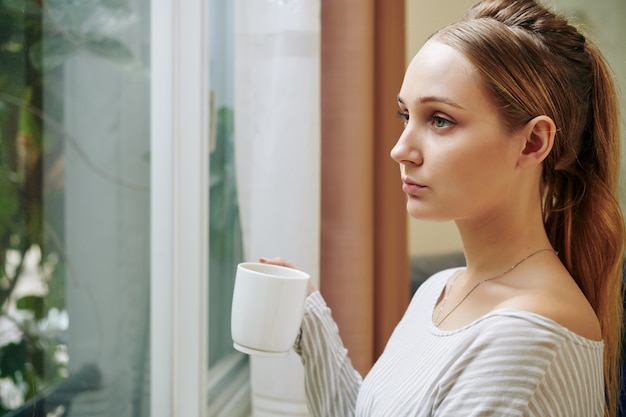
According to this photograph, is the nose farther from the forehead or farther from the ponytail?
the ponytail

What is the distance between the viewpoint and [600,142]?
0.88 m

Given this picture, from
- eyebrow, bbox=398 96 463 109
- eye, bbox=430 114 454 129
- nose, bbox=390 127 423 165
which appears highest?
eyebrow, bbox=398 96 463 109

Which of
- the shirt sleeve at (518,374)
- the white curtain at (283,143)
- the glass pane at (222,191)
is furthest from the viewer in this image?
the glass pane at (222,191)

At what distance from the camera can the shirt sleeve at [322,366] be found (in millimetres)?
1033

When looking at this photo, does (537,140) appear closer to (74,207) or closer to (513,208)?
(513,208)

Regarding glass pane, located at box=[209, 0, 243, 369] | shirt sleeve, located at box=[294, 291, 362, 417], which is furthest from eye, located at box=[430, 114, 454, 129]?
glass pane, located at box=[209, 0, 243, 369]

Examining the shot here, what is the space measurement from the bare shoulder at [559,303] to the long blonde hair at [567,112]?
0.41ft

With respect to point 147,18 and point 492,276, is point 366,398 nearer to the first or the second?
point 492,276

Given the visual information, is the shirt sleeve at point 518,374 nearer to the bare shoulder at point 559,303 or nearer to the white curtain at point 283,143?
the bare shoulder at point 559,303

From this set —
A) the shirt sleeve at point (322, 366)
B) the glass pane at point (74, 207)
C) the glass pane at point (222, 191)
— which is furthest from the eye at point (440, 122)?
the glass pane at point (222, 191)

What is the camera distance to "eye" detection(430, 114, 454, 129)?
0.80m

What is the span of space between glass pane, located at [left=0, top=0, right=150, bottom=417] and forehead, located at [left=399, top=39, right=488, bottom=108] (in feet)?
1.48

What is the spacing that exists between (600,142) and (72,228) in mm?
697

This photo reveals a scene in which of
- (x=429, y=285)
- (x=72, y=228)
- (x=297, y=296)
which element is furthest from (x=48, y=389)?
(x=429, y=285)
